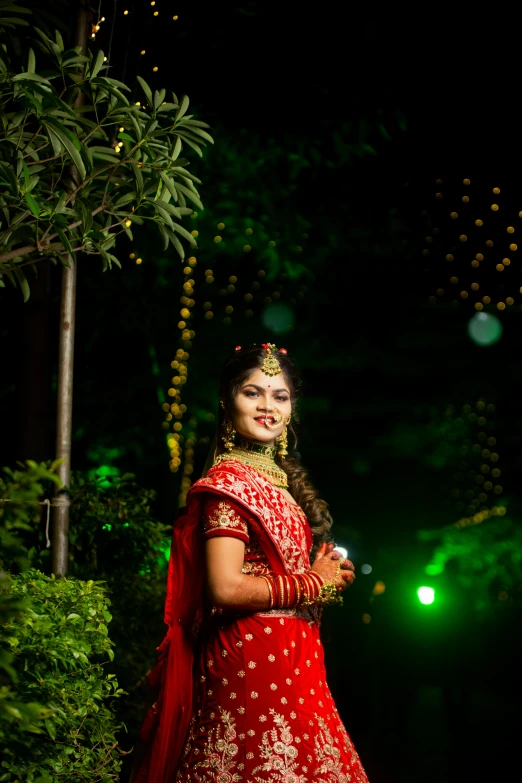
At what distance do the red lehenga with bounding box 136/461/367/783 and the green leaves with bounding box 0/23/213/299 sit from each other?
89 centimetres

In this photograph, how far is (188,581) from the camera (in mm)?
2736

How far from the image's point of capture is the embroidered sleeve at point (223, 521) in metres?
2.57

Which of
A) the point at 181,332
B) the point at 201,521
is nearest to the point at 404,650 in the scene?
the point at 181,332

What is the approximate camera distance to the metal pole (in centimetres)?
319

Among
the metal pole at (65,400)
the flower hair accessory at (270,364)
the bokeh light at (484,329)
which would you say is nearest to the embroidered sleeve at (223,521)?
the flower hair accessory at (270,364)

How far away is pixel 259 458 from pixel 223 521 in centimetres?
39

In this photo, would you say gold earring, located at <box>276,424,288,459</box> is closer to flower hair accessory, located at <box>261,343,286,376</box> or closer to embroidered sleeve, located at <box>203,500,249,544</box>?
flower hair accessory, located at <box>261,343,286,376</box>

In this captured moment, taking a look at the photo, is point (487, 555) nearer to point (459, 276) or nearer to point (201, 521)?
point (459, 276)

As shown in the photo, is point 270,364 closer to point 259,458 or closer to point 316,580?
point 259,458

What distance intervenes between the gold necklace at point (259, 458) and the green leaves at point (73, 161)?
2.45 ft

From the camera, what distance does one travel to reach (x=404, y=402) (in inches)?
384

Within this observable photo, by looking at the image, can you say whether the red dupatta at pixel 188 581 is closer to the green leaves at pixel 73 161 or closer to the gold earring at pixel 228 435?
the gold earring at pixel 228 435

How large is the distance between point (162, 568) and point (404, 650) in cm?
697

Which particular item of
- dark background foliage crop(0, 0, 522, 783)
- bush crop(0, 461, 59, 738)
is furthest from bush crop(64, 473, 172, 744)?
bush crop(0, 461, 59, 738)
